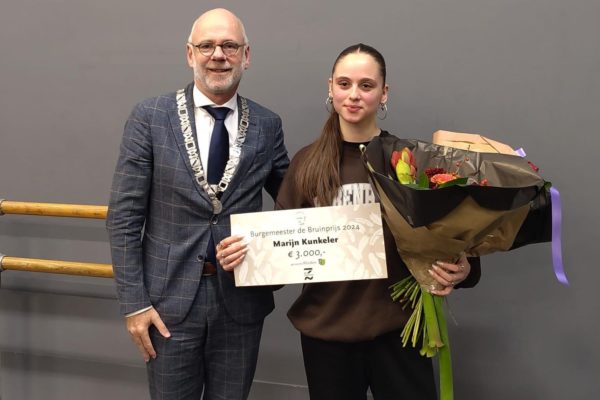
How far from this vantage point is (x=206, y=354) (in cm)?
146

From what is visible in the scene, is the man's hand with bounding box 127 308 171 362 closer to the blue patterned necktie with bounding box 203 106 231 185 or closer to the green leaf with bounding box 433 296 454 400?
the blue patterned necktie with bounding box 203 106 231 185

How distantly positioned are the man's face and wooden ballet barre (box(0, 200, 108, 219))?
702 mm

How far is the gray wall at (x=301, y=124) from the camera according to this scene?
64.2 inches

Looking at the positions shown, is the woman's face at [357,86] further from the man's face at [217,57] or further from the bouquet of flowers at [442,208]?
the man's face at [217,57]

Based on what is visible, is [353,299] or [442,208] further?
[353,299]

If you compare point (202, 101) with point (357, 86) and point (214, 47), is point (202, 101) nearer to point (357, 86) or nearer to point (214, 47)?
point (214, 47)

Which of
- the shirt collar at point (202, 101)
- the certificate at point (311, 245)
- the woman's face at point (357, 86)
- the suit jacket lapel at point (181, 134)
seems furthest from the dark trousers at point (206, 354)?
the woman's face at point (357, 86)

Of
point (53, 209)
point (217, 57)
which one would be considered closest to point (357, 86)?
point (217, 57)

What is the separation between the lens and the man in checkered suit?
4.52 ft

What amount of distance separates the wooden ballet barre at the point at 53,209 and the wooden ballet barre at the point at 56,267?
166mm

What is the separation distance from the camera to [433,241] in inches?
45.7

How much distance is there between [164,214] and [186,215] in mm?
58

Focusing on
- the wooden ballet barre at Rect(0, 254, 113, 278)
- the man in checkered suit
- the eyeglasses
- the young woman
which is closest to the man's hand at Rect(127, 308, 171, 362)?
the man in checkered suit

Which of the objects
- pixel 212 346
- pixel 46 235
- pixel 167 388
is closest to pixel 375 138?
pixel 212 346
